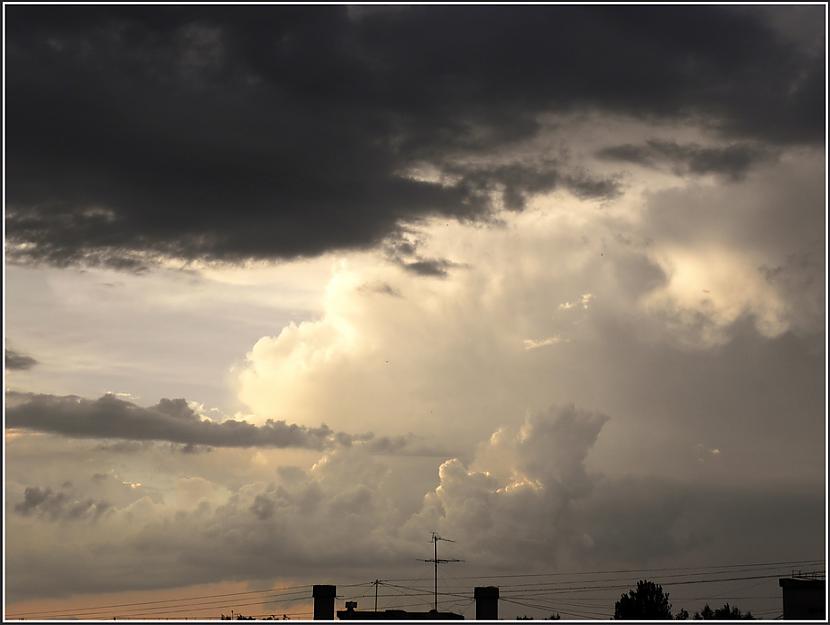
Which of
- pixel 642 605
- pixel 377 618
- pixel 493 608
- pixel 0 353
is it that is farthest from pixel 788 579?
pixel 0 353

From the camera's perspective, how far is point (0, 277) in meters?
83.7

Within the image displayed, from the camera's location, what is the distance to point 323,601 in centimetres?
13512

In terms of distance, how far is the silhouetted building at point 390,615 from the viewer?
133m

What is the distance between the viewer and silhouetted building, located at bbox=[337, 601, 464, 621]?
132750mm

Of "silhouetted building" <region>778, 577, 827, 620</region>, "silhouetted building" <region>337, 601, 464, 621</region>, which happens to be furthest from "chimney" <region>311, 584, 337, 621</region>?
"silhouetted building" <region>778, 577, 827, 620</region>

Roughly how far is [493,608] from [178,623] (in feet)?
198

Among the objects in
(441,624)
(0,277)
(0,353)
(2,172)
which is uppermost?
(2,172)

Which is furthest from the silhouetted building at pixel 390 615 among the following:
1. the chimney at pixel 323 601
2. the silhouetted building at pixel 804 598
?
the silhouetted building at pixel 804 598

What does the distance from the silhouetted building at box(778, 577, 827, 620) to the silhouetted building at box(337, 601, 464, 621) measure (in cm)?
3460

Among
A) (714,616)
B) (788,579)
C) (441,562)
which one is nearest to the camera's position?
(788,579)

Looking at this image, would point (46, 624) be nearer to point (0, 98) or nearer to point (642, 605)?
point (0, 98)

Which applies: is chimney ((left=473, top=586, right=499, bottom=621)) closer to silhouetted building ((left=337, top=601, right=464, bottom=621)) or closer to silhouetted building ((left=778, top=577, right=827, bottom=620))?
silhouetted building ((left=337, top=601, right=464, bottom=621))

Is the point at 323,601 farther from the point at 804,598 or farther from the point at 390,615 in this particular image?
the point at 804,598

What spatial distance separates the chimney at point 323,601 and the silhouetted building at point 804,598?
48592 millimetres
